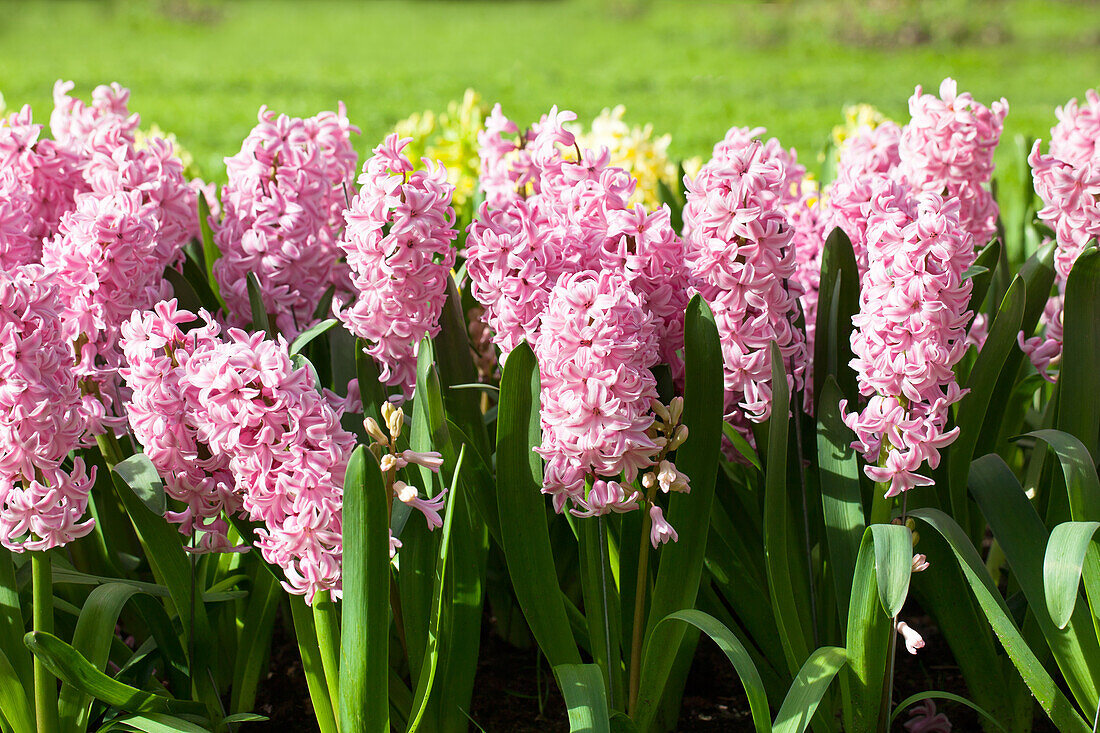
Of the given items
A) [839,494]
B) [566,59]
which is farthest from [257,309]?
[566,59]

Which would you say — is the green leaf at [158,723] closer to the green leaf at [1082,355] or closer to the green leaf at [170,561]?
the green leaf at [170,561]

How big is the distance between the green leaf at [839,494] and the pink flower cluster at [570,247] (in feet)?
0.92

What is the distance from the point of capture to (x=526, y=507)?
176cm

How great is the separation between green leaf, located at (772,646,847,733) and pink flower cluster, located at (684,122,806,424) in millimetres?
408

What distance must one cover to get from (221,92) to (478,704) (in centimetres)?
1163

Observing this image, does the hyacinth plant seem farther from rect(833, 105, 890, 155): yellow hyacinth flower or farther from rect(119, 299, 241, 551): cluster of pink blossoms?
rect(833, 105, 890, 155): yellow hyacinth flower

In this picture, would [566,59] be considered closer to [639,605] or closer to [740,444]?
[740,444]

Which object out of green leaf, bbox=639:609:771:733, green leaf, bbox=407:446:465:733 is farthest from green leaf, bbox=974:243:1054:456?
green leaf, bbox=407:446:465:733

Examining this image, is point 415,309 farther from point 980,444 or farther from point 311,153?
point 980,444

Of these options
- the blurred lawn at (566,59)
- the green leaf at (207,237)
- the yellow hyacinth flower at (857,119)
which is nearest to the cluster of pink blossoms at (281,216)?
the green leaf at (207,237)

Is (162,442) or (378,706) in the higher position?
(162,442)

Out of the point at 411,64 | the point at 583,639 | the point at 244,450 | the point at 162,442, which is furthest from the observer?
the point at 411,64

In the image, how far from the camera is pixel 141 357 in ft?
5.39

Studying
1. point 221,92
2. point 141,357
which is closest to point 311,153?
point 141,357
